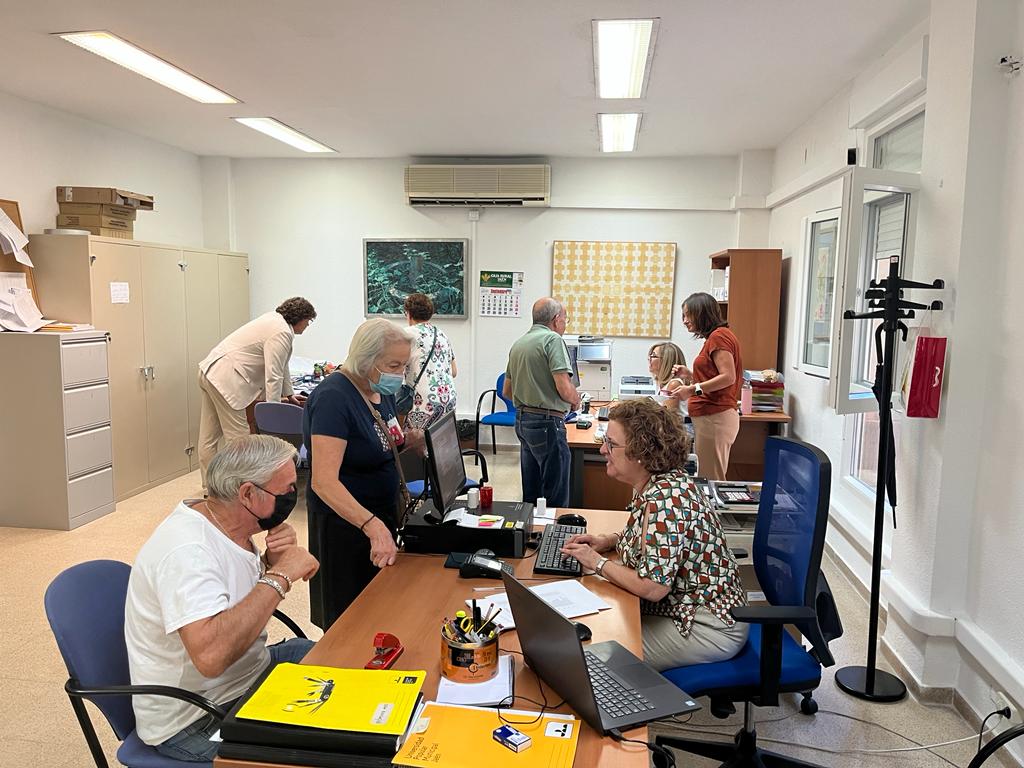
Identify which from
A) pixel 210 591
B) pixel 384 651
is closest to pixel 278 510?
pixel 210 591

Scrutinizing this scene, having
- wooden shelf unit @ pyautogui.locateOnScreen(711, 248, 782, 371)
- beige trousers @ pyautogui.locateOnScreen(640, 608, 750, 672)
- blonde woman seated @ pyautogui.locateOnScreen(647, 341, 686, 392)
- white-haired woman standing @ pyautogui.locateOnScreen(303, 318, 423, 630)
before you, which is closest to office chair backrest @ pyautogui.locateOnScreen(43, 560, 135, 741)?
white-haired woman standing @ pyautogui.locateOnScreen(303, 318, 423, 630)

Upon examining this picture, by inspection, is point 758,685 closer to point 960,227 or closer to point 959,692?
point 959,692

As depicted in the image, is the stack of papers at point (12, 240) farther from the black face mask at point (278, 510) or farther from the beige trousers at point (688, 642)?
the beige trousers at point (688, 642)

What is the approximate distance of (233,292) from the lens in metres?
7.12

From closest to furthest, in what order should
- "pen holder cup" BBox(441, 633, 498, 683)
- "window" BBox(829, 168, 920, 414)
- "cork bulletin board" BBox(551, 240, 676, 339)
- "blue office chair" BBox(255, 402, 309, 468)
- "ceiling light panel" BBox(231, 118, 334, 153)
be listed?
"pen holder cup" BBox(441, 633, 498, 683) → "window" BBox(829, 168, 920, 414) → "blue office chair" BBox(255, 402, 309, 468) → "ceiling light panel" BBox(231, 118, 334, 153) → "cork bulletin board" BBox(551, 240, 676, 339)

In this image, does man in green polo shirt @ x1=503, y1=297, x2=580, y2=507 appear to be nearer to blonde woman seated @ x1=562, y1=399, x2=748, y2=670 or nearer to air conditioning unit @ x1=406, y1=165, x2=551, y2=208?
blonde woman seated @ x1=562, y1=399, x2=748, y2=670

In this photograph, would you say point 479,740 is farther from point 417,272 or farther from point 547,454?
point 417,272

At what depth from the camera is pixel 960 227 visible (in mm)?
2711

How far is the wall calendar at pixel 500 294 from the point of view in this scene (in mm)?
7234

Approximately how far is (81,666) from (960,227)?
318cm

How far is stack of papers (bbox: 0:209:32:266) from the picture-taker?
487 centimetres

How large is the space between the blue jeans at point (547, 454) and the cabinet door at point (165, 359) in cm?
338

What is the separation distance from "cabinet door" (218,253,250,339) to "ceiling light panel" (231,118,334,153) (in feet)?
4.31

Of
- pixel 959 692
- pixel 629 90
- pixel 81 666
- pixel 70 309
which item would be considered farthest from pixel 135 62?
pixel 959 692
